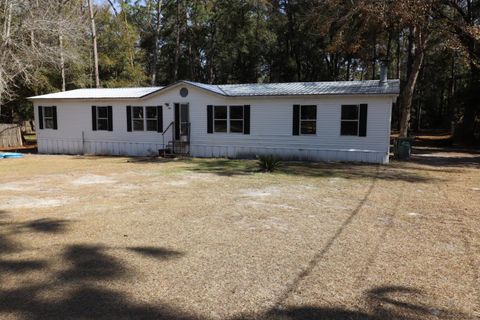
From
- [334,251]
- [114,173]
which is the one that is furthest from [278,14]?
[334,251]

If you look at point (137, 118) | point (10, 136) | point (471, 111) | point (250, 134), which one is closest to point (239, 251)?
point (250, 134)

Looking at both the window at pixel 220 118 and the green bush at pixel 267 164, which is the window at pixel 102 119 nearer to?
the window at pixel 220 118

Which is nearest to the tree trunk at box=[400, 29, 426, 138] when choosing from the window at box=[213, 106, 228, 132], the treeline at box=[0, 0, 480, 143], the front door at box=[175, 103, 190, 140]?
the treeline at box=[0, 0, 480, 143]

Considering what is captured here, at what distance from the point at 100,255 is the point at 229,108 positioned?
452 inches

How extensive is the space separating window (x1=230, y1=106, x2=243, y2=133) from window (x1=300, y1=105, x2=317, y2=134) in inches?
99.9

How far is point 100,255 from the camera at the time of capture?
446cm

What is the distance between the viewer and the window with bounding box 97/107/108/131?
1720cm

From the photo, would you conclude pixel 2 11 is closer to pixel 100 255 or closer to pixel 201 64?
pixel 100 255

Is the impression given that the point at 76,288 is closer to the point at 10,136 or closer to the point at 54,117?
the point at 54,117

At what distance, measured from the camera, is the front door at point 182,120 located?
15.9 metres

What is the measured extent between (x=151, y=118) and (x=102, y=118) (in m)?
2.61

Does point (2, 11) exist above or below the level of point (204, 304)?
above

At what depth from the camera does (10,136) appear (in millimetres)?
20984

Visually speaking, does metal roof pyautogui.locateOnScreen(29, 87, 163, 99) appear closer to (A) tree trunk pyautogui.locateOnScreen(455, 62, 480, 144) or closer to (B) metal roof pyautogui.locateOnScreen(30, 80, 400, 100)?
(B) metal roof pyautogui.locateOnScreen(30, 80, 400, 100)
